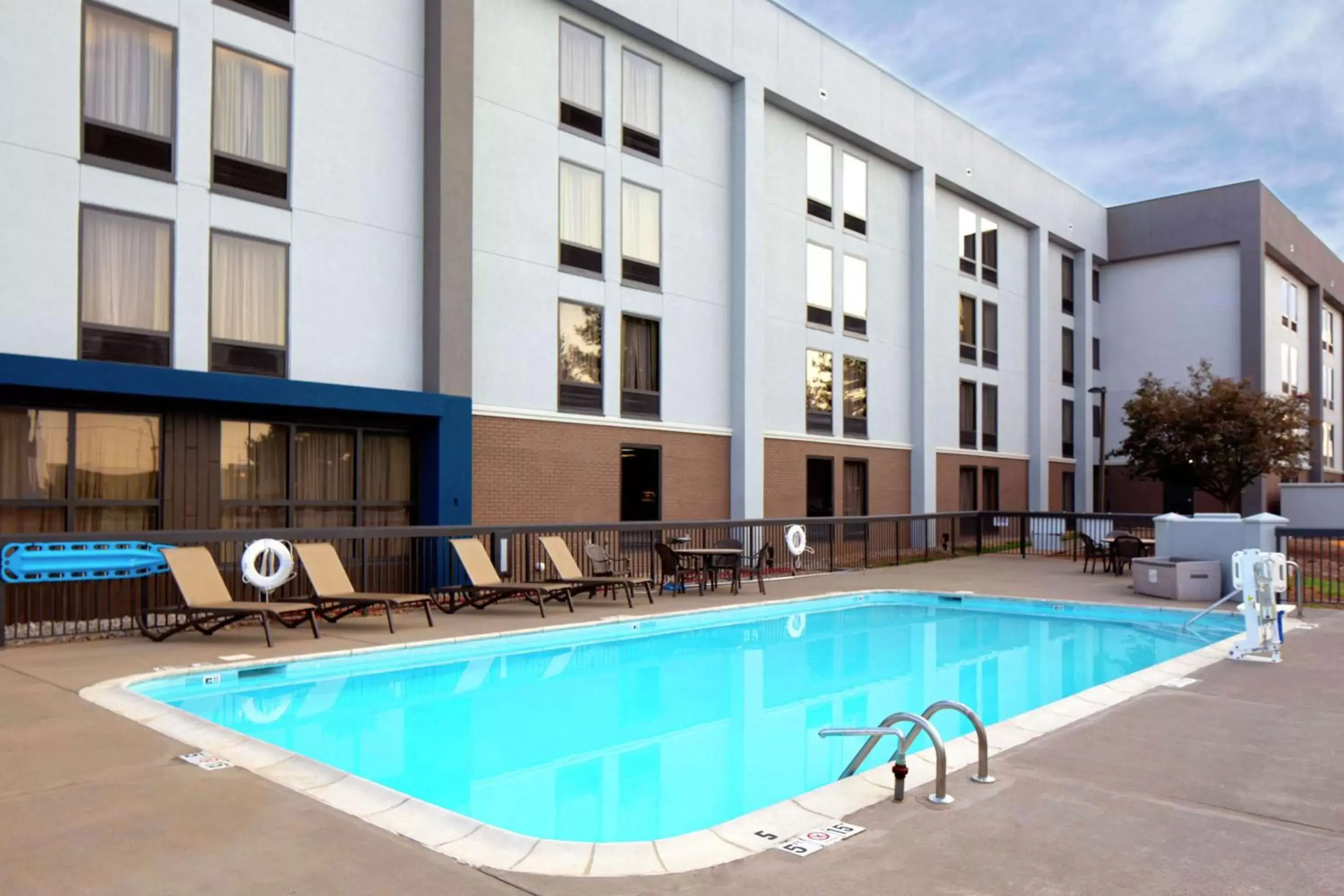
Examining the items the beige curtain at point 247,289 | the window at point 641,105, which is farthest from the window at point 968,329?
the beige curtain at point 247,289

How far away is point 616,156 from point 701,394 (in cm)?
527

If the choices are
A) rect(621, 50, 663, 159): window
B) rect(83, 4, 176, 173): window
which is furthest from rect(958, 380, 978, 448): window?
rect(83, 4, 176, 173): window

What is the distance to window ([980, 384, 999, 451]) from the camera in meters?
31.1

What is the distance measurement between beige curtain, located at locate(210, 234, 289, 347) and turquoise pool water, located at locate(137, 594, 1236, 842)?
20.9ft

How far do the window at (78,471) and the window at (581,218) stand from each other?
8.32 m

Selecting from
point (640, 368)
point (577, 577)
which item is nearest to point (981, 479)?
point (640, 368)

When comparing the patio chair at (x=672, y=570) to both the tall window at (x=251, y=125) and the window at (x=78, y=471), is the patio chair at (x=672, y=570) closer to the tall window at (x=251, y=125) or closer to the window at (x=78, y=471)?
the window at (x=78, y=471)

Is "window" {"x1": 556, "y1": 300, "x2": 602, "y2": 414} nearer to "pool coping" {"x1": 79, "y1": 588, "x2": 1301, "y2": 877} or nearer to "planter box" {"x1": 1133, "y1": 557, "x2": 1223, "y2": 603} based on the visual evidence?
"planter box" {"x1": 1133, "y1": 557, "x2": 1223, "y2": 603}

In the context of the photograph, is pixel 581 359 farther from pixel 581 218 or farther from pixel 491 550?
pixel 491 550

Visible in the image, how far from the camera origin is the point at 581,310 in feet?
61.8

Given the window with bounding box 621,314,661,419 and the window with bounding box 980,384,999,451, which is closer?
the window with bounding box 621,314,661,419

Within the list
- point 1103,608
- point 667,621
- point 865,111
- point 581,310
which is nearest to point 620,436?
point 581,310

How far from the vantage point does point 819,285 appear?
81.6ft

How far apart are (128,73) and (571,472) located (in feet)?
30.4
